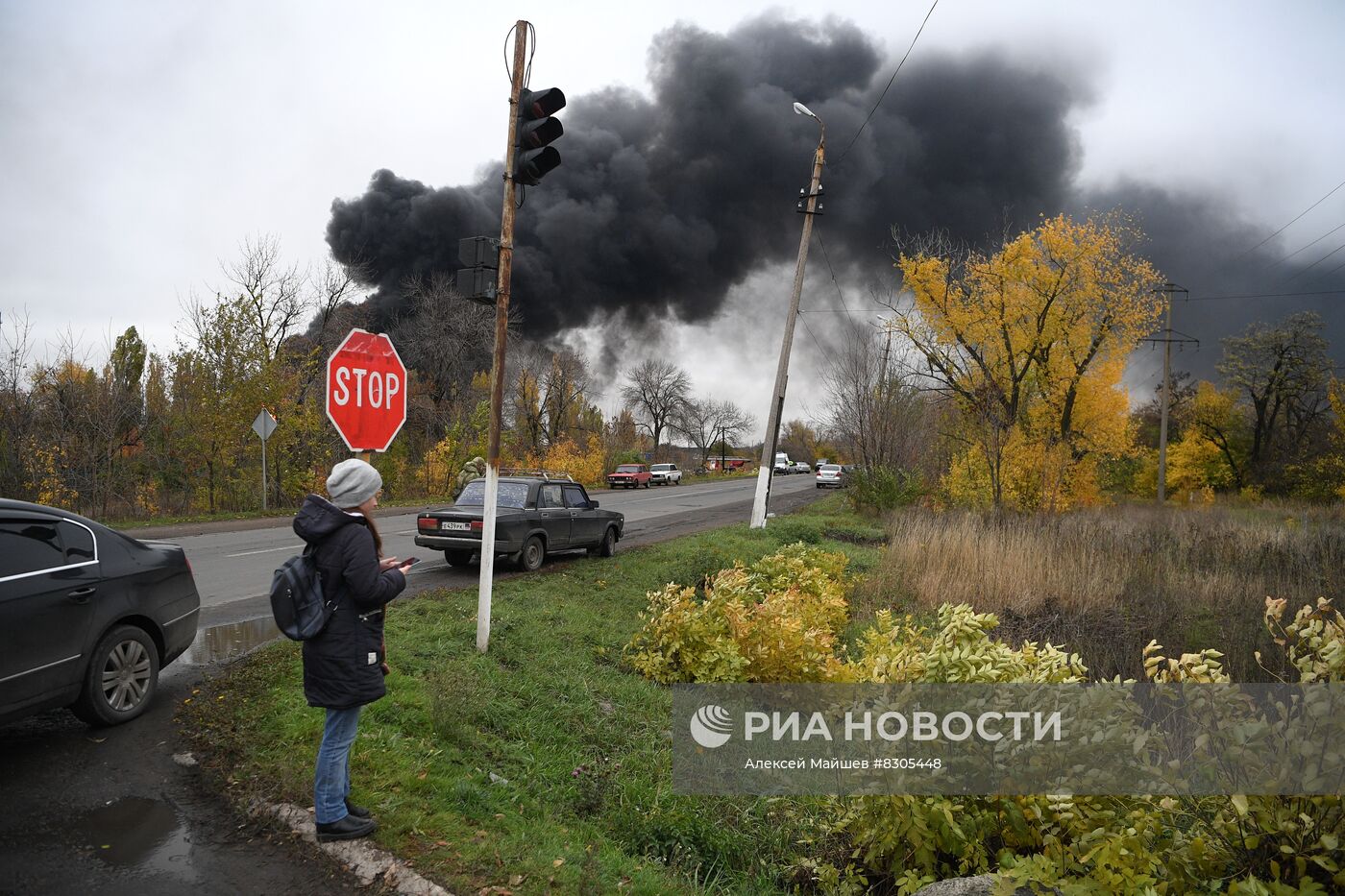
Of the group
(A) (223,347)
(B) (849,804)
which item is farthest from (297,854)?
(A) (223,347)

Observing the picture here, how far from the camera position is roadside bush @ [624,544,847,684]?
624 centimetres

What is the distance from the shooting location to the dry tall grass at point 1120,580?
9.02m

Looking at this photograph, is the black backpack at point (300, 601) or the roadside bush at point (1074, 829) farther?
the black backpack at point (300, 601)

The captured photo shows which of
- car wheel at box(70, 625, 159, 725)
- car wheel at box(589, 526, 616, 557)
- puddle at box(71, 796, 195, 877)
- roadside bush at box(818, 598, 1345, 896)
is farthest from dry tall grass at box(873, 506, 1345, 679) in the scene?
car wheel at box(70, 625, 159, 725)

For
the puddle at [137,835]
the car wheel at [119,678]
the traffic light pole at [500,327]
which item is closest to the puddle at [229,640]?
the car wheel at [119,678]

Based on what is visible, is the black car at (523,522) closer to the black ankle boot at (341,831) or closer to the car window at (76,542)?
the car window at (76,542)

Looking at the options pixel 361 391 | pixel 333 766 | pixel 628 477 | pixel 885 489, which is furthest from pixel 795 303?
pixel 628 477

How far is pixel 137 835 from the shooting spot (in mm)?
3520

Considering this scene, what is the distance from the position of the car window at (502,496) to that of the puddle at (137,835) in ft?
24.6

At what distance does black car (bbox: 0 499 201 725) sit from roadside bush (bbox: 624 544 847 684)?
3.86 metres

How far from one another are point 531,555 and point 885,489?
12742 mm

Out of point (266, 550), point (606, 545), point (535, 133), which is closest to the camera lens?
point (535, 133)

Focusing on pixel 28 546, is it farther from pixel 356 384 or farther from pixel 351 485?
pixel 356 384

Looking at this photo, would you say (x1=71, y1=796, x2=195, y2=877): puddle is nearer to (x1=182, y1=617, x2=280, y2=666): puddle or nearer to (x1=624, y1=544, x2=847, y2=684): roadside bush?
(x1=182, y1=617, x2=280, y2=666): puddle
